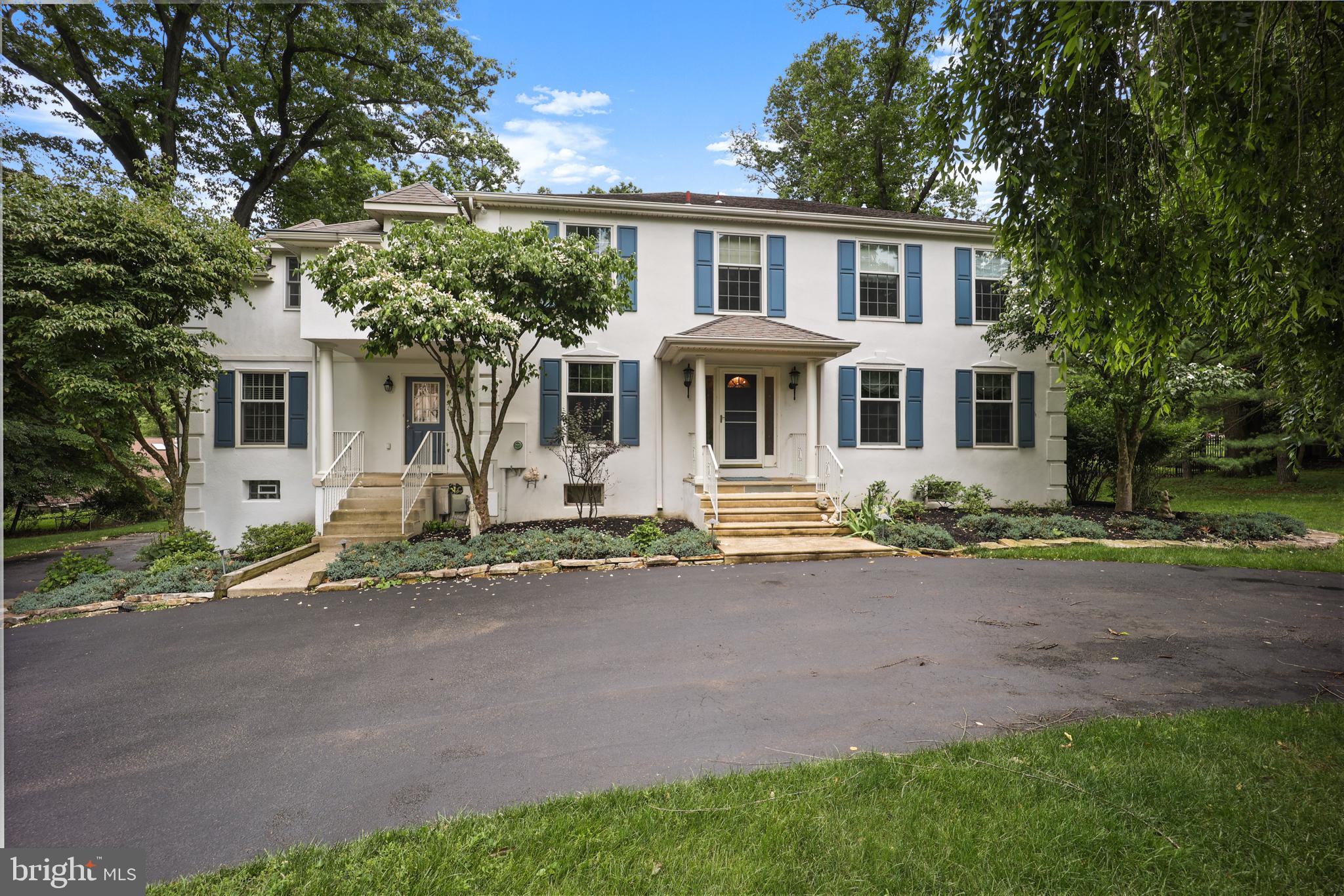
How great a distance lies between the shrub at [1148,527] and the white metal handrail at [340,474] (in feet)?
43.0

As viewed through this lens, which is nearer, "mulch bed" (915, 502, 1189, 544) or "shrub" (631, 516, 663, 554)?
"shrub" (631, 516, 663, 554)

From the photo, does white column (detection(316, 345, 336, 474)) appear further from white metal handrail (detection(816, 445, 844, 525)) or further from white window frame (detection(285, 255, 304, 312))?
white metal handrail (detection(816, 445, 844, 525))

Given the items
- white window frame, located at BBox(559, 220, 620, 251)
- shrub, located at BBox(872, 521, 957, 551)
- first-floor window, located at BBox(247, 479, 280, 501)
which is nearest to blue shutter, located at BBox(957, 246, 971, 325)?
shrub, located at BBox(872, 521, 957, 551)

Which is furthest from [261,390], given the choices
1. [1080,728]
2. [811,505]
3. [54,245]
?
[1080,728]

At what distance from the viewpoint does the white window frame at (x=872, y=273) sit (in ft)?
37.9

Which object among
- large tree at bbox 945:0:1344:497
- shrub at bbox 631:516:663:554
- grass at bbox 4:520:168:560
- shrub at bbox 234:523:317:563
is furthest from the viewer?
grass at bbox 4:520:168:560

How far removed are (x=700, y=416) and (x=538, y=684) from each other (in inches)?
257

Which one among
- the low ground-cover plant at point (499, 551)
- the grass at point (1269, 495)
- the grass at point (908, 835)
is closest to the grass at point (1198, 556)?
the grass at point (1269, 495)

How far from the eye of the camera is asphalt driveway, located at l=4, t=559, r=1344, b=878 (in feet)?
8.96

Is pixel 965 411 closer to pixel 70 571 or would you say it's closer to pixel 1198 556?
pixel 1198 556

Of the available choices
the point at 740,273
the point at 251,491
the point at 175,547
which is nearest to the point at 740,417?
the point at 740,273

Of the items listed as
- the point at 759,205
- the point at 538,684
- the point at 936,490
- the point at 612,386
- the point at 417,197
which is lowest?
the point at 538,684

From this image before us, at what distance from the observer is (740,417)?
36.8 ft

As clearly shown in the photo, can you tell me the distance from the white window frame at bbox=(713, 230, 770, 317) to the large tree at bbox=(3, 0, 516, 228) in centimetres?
961
